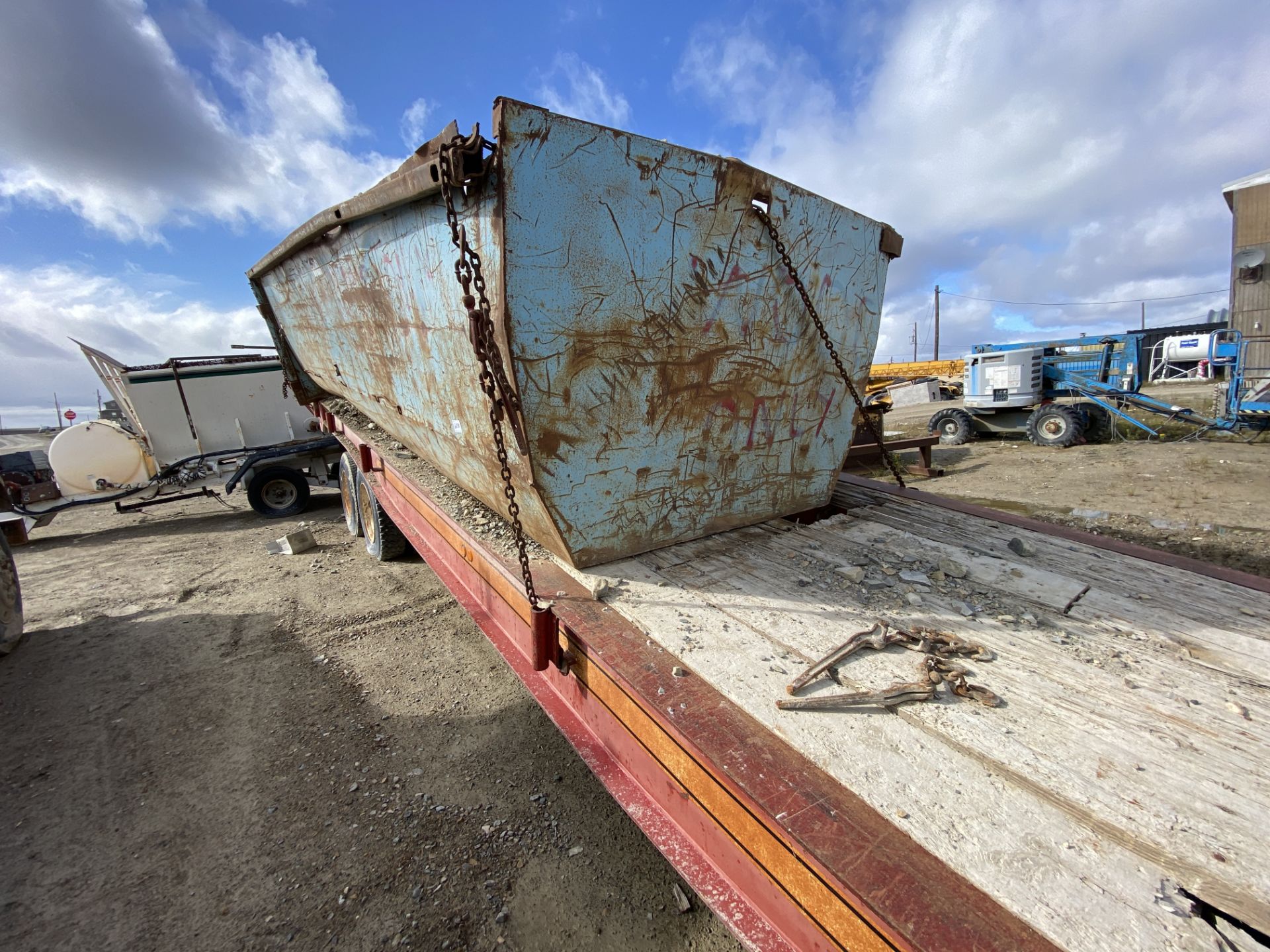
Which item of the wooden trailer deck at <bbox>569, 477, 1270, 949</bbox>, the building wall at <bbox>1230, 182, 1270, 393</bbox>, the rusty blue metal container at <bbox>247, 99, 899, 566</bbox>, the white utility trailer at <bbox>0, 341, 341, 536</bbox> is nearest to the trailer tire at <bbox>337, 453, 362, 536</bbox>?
the white utility trailer at <bbox>0, 341, 341, 536</bbox>

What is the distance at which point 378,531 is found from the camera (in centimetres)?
506

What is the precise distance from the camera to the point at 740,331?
2.24 m

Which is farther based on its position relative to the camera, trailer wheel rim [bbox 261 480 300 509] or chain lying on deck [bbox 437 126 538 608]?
trailer wheel rim [bbox 261 480 300 509]

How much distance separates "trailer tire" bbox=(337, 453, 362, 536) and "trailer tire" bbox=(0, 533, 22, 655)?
7.78 feet

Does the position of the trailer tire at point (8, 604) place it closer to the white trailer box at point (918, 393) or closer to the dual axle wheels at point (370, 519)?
the dual axle wheels at point (370, 519)

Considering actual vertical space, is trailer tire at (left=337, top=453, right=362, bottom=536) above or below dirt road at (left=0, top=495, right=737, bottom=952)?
above

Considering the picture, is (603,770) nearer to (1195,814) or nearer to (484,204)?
(1195,814)

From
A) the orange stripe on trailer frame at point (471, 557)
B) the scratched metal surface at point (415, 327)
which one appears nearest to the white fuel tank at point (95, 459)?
the scratched metal surface at point (415, 327)

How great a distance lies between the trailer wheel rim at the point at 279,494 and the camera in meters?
7.70

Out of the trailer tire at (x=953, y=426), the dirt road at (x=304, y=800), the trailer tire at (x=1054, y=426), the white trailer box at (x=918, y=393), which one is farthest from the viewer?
the white trailer box at (x=918, y=393)

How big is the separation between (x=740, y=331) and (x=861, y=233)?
98 cm

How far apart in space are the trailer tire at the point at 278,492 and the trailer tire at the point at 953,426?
1162 centimetres

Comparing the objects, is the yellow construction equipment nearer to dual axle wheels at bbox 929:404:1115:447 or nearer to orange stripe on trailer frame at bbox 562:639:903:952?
dual axle wheels at bbox 929:404:1115:447

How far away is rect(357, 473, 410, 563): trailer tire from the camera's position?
4.96m
